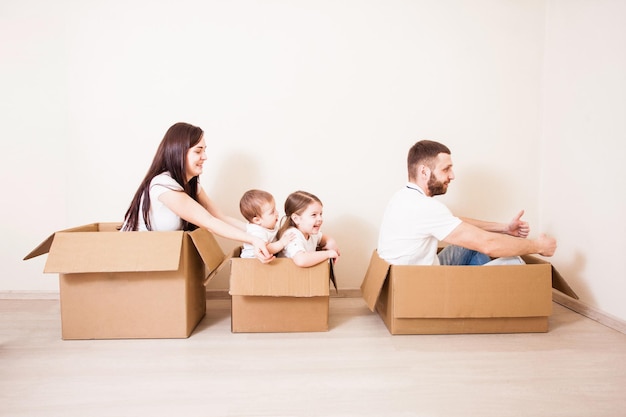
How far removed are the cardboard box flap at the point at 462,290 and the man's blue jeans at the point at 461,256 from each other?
28 cm

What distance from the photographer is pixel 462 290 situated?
183 centimetres

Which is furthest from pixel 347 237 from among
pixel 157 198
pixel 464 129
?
pixel 157 198

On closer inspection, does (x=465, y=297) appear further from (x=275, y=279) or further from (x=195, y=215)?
(x=195, y=215)

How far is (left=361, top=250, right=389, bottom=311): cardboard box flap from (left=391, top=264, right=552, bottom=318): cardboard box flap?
81 millimetres

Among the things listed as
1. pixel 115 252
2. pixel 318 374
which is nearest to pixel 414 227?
pixel 318 374

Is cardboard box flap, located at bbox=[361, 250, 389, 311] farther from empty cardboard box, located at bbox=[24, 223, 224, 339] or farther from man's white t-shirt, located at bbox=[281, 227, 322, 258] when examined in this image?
empty cardboard box, located at bbox=[24, 223, 224, 339]

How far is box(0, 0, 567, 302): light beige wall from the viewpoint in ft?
7.89

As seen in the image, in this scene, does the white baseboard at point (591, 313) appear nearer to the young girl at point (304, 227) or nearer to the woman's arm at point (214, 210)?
the young girl at point (304, 227)

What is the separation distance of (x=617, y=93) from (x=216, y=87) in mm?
2012

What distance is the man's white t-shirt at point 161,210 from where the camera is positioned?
6.23 ft

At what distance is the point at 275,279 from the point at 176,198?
22.2 inches

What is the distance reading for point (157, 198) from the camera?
6.23 feet

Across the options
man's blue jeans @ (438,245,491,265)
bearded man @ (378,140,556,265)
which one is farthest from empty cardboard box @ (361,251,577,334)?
man's blue jeans @ (438,245,491,265)

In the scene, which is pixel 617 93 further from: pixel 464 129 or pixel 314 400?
pixel 314 400
